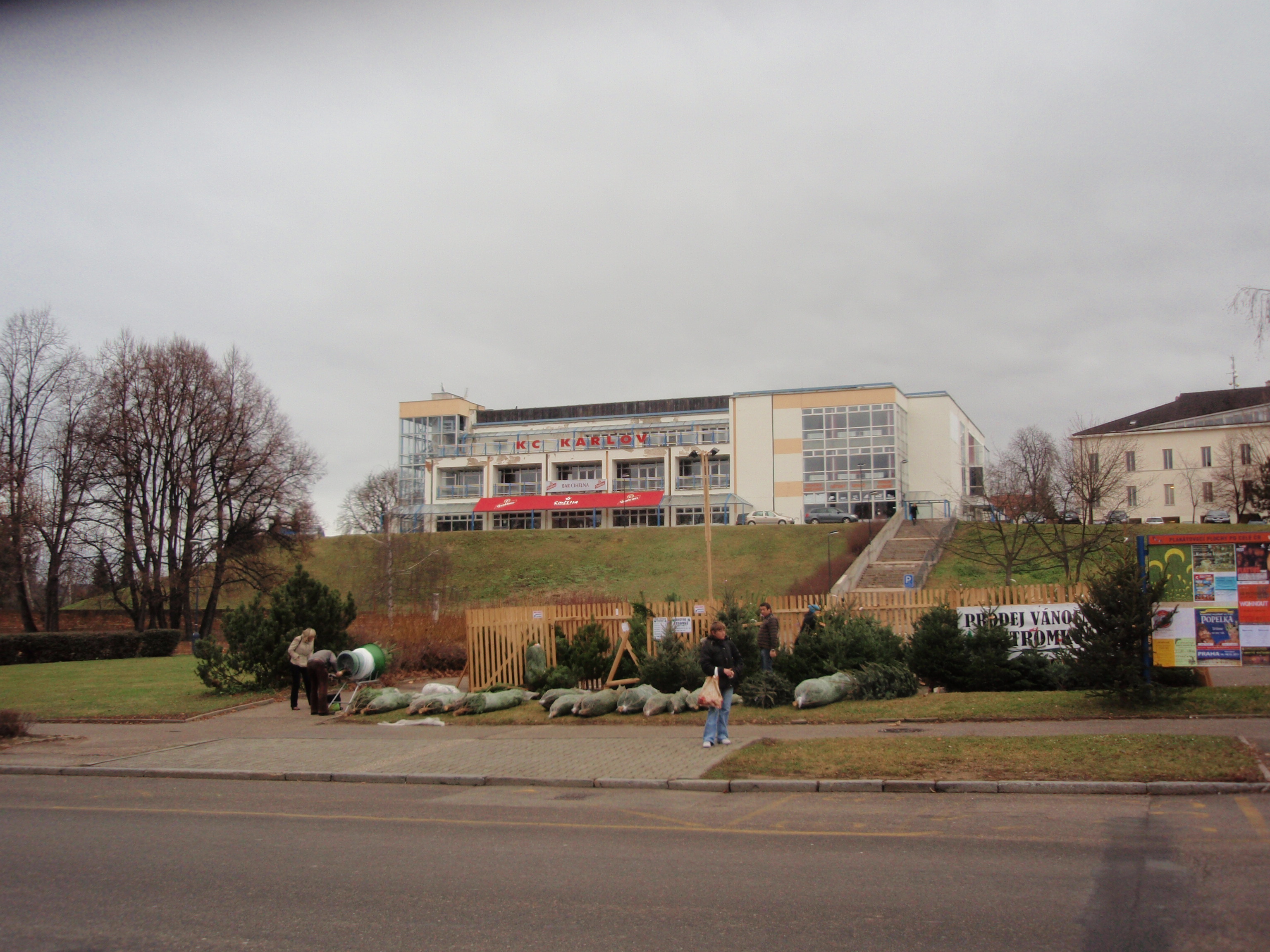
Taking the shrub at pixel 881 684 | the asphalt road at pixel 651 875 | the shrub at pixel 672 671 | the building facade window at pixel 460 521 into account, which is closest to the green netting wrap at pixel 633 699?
the shrub at pixel 672 671

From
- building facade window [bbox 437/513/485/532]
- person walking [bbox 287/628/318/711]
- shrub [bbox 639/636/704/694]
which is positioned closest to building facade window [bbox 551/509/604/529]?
building facade window [bbox 437/513/485/532]

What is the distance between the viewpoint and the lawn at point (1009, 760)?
935cm

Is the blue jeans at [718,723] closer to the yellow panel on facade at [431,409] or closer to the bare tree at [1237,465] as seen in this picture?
the bare tree at [1237,465]

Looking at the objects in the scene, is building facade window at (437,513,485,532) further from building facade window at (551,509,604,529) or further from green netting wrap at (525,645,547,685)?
green netting wrap at (525,645,547,685)

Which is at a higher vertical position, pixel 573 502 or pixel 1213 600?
pixel 573 502

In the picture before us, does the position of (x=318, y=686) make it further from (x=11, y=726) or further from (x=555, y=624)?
(x=11, y=726)

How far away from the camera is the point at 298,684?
730 inches

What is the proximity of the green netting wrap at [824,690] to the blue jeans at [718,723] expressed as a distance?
2582 millimetres

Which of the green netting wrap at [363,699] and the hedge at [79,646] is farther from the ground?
the green netting wrap at [363,699]

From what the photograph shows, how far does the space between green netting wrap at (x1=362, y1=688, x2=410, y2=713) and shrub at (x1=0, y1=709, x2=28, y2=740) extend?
17.7ft

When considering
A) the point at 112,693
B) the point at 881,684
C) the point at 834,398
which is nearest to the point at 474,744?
the point at 881,684

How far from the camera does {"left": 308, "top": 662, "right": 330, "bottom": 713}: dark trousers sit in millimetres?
17656

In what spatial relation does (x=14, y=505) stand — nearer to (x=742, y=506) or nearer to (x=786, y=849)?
(x=786, y=849)

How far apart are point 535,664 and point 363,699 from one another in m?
3.20
